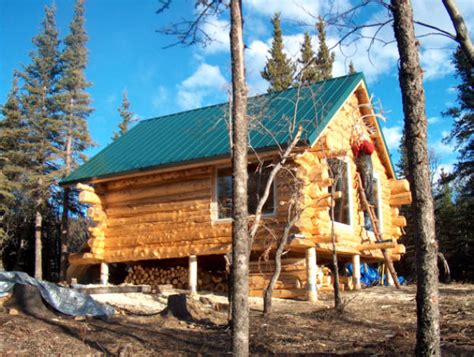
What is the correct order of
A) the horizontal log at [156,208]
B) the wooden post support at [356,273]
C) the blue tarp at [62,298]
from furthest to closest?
the wooden post support at [356,273], the horizontal log at [156,208], the blue tarp at [62,298]

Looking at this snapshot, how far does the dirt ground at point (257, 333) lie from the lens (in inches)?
302

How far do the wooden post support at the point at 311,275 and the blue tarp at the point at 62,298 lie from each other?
4.75 m

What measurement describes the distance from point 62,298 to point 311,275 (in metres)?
5.70

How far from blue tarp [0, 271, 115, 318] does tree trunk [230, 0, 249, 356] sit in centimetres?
401

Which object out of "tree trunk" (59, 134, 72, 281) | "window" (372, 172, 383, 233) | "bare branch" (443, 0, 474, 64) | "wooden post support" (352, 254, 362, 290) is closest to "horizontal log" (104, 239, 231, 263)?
"tree trunk" (59, 134, 72, 281)

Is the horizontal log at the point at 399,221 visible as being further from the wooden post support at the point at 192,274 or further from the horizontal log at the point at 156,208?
the wooden post support at the point at 192,274

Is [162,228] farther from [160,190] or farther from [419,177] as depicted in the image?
[419,177]

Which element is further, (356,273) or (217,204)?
(356,273)

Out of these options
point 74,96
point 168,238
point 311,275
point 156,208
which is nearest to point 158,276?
point 168,238

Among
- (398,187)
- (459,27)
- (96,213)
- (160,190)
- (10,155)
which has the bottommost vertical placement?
(96,213)

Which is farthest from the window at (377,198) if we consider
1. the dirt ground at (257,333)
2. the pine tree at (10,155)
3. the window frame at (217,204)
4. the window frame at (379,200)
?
the pine tree at (10,155)

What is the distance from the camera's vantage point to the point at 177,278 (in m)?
15.8

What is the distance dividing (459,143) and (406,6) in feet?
77.2

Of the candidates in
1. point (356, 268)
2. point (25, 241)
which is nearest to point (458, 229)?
point (356, 268)
